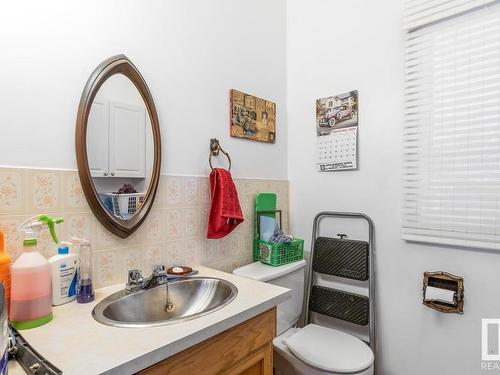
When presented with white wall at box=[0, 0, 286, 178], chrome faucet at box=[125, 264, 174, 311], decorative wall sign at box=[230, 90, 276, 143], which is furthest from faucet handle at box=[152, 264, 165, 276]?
decorative wall sign at box=[230, 90, 276, 143]

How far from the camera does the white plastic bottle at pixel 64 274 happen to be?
866mm

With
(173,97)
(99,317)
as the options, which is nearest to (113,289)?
(99,317)

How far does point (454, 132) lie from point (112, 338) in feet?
5.13

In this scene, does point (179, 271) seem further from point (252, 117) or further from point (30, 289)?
point (252, 117)

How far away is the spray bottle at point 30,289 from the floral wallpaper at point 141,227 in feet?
0.39

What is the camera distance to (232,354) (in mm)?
867

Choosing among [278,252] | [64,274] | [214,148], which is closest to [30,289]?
[64,274]

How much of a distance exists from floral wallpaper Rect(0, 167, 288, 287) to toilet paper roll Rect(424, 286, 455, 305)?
91cm

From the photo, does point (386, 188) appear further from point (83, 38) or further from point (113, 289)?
point (83, 38)

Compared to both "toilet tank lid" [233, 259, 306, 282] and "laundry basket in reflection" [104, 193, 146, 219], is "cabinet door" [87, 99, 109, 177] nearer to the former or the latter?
"laundry basket in reflection" [104, 193, 146, 219]

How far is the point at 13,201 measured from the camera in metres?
0.85

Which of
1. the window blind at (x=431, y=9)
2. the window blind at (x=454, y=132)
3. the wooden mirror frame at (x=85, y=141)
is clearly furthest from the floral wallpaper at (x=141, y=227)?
the window blind at (x=431, y=9)

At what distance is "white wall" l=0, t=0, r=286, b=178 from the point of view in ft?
2.89

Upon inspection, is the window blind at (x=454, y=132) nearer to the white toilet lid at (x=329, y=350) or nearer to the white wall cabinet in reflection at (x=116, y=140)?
the white toilet lid at (x=329, y=350)
